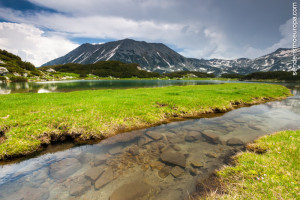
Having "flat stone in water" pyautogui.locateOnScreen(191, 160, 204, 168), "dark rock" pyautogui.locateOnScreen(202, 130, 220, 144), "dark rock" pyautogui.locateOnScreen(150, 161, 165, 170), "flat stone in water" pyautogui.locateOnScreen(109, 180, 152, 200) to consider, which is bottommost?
"flat stone in water" pyautogui.locateOnScreen(109, 180, 152, 200)

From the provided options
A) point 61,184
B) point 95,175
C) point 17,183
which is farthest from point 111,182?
point 17,183

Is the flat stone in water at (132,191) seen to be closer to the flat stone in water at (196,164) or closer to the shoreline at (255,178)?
the shoreline at (255,178)

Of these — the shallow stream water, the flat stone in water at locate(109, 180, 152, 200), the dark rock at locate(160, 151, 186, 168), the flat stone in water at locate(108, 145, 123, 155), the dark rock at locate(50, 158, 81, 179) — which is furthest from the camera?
the flat stone in water at locate(108, 145, 123, 155)

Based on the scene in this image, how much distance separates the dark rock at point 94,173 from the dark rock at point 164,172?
3774 millimetres

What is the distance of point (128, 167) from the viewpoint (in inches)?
341

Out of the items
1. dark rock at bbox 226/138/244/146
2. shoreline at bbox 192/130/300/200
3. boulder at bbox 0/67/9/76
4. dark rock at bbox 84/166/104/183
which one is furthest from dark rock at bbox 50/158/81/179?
boulder at bbox 0/67/9/76

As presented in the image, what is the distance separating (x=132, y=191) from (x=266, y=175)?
687 cm

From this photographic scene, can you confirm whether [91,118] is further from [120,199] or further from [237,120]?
[237,120]

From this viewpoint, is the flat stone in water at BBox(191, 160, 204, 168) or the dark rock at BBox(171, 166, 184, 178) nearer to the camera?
the dark rock at BBox(171, 166, 184, 178)

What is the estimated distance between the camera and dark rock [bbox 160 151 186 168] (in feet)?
29.5

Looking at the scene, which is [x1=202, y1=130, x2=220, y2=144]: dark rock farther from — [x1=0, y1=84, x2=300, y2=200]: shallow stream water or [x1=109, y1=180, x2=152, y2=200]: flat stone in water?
[x1=109, y1=180, x2=152, y2=200]: flat stone in water

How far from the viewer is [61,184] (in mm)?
7355

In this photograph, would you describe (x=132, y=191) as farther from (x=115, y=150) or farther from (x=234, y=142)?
(x=234, y=142)

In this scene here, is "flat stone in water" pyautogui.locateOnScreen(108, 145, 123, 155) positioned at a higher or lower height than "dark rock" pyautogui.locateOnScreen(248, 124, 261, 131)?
lower
